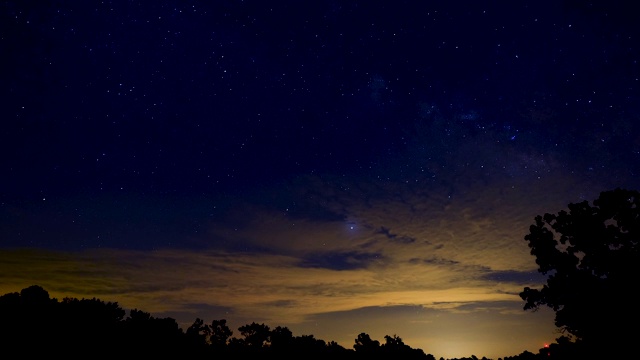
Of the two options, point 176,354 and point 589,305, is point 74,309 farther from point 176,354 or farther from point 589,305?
point 589,305

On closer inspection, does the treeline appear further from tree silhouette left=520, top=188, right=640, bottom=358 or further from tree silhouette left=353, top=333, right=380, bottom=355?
tree silhouette left=353, top=333, right=380, bottom=355

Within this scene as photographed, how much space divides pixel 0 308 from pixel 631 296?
35511 millimetres

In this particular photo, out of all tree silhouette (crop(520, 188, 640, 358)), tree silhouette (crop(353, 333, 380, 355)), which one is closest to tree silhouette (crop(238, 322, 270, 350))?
tree silhouette (crop(353, 333, 380, 355))

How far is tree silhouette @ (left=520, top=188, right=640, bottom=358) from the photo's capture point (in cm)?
1800

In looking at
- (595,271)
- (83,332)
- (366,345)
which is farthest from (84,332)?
(366,345)

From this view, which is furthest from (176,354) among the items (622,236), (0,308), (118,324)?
(622,236)

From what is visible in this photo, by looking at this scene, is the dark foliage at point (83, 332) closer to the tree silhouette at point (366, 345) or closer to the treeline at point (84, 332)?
the treeline at point (84, 332)

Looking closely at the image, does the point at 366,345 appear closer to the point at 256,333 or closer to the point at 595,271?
the point at 256,333

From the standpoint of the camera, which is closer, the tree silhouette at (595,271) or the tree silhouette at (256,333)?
the tree silhouette at (595,271)

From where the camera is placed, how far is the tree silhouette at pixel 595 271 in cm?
1800

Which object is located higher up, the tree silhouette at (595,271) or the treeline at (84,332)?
the tree silhouette at (595,271)

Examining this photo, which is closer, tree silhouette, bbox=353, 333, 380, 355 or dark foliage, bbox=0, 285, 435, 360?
dark foliage, bbox=0, 285, 435, 360

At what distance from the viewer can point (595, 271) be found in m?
19.6

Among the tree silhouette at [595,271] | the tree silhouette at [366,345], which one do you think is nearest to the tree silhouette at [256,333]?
the tree silhouette at [366,345]
